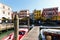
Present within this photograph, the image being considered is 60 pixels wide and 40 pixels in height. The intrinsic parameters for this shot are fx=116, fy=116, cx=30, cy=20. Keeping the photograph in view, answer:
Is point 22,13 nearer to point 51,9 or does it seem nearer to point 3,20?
point 51,9

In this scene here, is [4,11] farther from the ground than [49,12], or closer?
farther from the ground

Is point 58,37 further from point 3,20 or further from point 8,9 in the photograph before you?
point 8,9

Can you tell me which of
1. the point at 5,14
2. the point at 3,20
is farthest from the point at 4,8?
the point at 3,20

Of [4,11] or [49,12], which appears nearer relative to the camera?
[4,11]

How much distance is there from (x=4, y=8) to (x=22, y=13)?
20991mm

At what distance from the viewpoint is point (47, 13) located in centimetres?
5519

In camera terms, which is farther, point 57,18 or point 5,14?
point 5,14

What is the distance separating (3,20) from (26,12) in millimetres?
29074

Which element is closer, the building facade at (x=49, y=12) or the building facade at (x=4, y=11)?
the building facade at (x=4, y=11)

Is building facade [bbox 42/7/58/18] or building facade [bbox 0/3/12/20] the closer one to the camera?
building facade [bbox 0/3/12/20]

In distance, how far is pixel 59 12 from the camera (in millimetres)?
58969

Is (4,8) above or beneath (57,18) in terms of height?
above

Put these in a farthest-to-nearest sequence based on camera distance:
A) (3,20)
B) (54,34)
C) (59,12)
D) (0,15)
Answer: (59,12), (0,15), (3,20), (54,34)

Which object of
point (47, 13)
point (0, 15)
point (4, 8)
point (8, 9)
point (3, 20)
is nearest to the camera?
point (3, 20)
